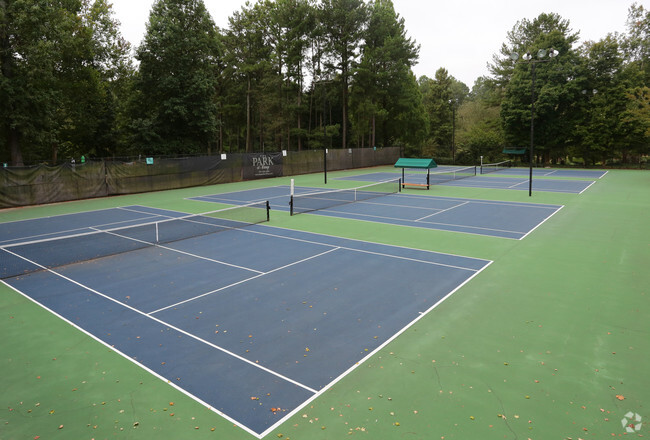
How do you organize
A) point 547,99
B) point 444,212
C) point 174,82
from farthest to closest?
1. point 547,99
2. point 174,82
3. point 444,212

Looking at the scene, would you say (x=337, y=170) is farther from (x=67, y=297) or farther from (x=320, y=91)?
(x=67, y=297)

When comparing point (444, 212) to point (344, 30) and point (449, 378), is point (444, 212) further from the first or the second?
point (344, 30)

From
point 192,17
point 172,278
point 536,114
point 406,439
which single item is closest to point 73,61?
point 192,17

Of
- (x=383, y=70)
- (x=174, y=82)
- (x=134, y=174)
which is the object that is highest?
(x=383, y=70)

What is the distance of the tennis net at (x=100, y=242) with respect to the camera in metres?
12.7

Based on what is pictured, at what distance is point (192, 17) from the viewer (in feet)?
150

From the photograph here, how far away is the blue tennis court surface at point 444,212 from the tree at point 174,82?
20197 mm

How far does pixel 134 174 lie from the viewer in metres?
29.8

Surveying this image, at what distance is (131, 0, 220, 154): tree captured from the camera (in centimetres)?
4275

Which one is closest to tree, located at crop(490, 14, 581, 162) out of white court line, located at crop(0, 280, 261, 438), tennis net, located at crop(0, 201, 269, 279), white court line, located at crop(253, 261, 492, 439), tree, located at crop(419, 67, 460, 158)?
tree, located at crop(419, 67, 460, 158)

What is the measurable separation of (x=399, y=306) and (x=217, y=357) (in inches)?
156

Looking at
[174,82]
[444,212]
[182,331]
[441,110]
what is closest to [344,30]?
[174,82]

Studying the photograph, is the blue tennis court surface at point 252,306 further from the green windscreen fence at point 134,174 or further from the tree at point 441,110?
the tree at point 441,110

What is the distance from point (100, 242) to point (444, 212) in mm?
15055
